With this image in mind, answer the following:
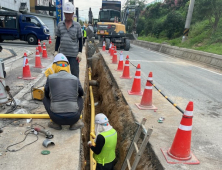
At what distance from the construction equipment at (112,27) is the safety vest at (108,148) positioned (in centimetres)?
1210

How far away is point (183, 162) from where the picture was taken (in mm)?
2541

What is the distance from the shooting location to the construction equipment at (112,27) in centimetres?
1500

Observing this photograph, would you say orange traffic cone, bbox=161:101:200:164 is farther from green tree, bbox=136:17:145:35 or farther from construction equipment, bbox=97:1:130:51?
green tree, bbox=136:17:145:35

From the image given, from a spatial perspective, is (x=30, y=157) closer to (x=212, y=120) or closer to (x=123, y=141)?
(x=123, y=141)

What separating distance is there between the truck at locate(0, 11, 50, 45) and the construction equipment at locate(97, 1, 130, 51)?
4.56 meters

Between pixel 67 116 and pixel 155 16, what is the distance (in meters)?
31.8

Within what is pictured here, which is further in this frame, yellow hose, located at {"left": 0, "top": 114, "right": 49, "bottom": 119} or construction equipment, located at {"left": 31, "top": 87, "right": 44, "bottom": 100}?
construction equipment, located at {"left": 31, "top": 87, "right": 44, "bottom": 100}

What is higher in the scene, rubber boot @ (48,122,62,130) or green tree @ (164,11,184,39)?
green tree @ (164,11,184,39)

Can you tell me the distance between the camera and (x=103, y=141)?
2949mm

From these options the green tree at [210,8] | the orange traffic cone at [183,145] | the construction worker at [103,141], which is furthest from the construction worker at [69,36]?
the green tree at [210,8]

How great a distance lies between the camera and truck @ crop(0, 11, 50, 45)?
46.5 feet

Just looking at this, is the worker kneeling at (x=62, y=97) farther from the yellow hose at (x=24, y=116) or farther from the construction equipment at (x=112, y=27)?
the construction equipment at (x=112, y=27)

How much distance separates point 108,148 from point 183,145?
117 cm

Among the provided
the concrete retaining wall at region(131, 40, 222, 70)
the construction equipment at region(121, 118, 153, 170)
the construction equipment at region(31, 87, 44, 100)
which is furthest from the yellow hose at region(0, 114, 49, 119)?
the concrete retaining wall at region(131, 40, 222, 70)
